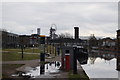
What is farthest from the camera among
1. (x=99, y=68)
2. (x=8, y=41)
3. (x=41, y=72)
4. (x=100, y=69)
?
(x=8, y=41)

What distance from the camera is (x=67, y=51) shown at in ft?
71.2

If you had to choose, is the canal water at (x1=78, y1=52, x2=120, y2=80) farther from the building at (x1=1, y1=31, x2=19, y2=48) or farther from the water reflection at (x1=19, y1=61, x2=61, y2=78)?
the building at (x1=1, y1=31, x2=19, y2=48)

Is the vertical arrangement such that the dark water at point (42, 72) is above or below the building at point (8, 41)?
below

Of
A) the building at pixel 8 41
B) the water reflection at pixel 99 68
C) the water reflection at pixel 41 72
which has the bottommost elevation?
the water reflection at pixel 99 68

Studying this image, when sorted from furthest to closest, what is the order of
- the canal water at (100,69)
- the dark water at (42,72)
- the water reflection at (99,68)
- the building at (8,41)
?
the building at (8,41) → the water reflection at (99,68) → the canal water at (100,69) → the dark water at (42,72)

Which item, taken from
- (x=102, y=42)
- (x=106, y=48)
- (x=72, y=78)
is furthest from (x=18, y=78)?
(x=102, y=42)

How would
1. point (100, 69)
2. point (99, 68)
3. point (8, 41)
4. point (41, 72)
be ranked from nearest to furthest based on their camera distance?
point (41, 72) → point (100, 69) → point (99, 68) → point (8, 41)

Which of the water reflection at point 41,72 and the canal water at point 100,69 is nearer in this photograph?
the water reflection at point 41,72

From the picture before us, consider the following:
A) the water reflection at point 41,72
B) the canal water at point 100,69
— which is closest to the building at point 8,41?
the canal water at point 100,69

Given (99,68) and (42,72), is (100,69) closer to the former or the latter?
(99,68)

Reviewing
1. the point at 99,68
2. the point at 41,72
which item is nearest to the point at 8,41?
the point at 99,68

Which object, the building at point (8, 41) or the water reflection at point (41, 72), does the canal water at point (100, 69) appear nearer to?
the water reflection at point (41, 72)

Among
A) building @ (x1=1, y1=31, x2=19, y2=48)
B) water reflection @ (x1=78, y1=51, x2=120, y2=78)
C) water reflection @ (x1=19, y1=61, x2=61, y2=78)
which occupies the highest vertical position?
building @ (x1=1, y1=31, x2=19, y2=48)

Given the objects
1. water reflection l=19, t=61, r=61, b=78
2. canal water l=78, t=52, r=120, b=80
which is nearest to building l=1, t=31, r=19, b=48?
canal water l=78, t=52, r=120, b=80
